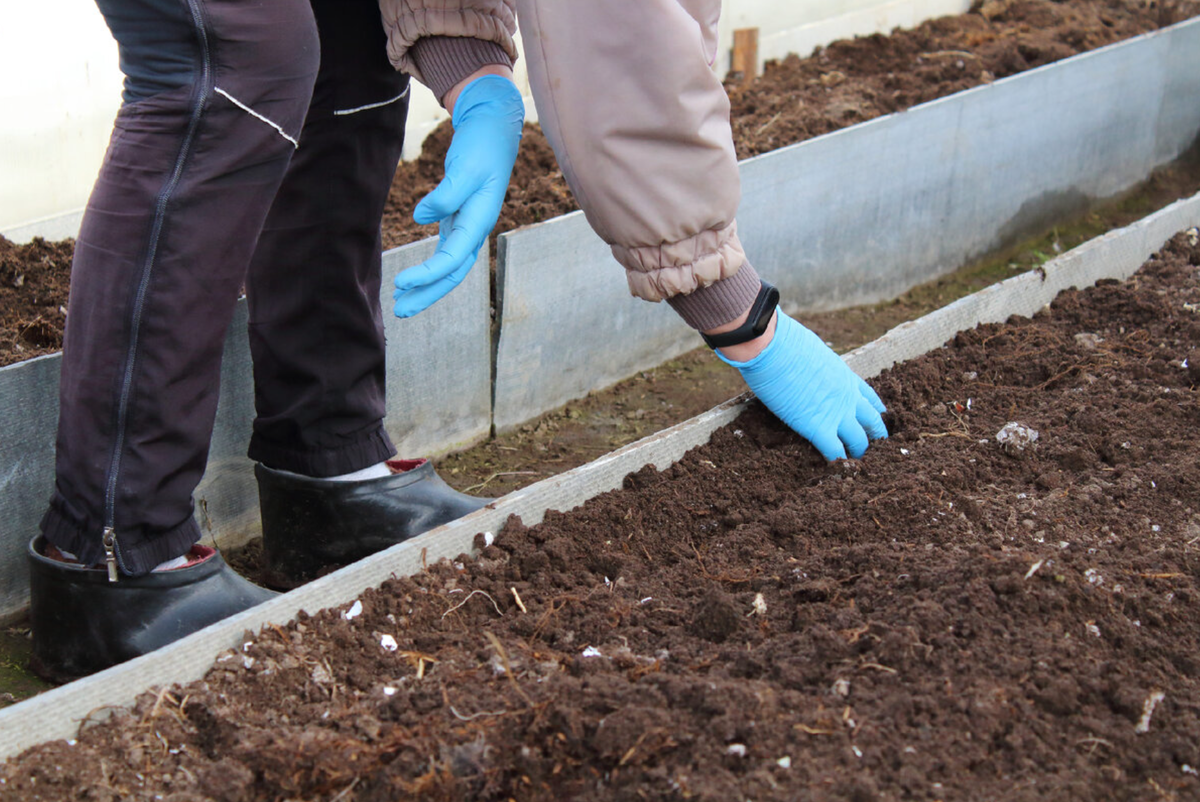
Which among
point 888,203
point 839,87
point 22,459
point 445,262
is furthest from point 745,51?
point 22,459

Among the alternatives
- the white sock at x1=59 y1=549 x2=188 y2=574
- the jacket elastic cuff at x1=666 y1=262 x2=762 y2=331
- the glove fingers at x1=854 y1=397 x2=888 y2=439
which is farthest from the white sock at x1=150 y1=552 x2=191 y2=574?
the glove fingers at x1=854 y1=397 x2=888 y2=439

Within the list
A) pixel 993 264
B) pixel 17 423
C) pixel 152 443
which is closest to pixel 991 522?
pixel 152 443

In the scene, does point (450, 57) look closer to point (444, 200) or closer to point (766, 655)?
point (444, 200)


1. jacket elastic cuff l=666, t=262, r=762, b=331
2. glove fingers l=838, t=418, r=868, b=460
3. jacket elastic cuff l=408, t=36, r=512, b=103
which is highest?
jacket elastic cuff l=408, t=36, r=512, b=103

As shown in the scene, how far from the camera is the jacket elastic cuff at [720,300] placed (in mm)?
2004

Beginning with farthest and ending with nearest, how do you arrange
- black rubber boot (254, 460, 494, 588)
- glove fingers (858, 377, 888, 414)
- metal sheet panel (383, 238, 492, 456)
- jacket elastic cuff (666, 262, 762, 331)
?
metal sheet panel (383, 238, 492, 456)
glove fingers (858, 377, 888, 414)
black rubber boot (254, 460, 494, 588)
jacket elastic cuff (666, 262, 762, 331)

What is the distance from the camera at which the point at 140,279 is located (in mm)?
1601

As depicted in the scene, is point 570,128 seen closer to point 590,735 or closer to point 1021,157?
point 590,735

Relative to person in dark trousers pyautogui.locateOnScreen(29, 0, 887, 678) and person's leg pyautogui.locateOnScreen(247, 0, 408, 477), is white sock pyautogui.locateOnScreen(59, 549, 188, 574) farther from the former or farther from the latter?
person's leg pyautogui.locateOnScreen(247, 0, 408, 477)

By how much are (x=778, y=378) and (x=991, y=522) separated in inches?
19.4

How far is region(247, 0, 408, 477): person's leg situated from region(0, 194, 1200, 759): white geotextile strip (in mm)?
346

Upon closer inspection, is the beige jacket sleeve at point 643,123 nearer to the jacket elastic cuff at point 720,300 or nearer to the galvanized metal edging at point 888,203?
the jacket elastic cuff at point 720,300

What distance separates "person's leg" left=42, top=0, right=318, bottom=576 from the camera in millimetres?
Result: 1562

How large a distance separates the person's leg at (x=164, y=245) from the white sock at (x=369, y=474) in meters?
0.44
